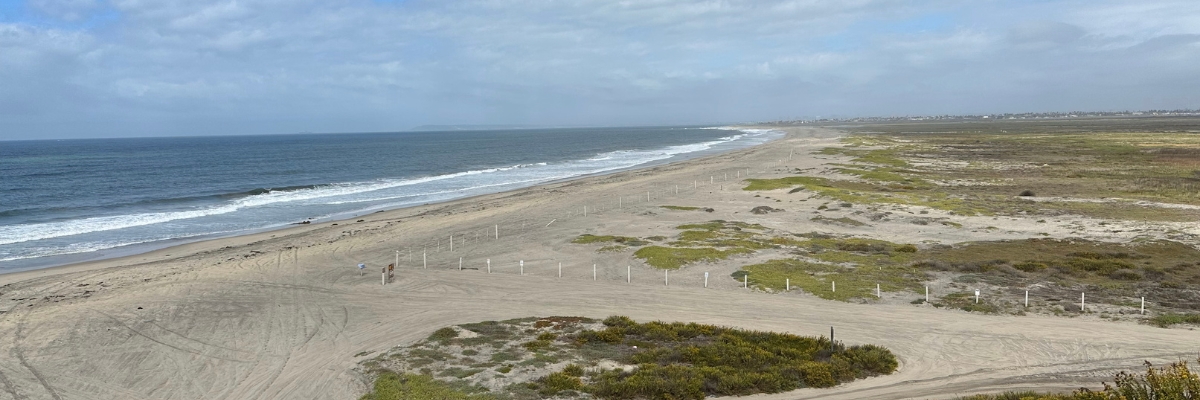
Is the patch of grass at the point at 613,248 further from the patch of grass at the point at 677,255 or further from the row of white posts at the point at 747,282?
the row of white posts at the point at 747,282

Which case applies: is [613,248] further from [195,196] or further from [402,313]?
[195,196]

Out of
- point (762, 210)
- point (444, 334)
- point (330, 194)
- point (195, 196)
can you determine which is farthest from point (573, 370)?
point (195, 196)

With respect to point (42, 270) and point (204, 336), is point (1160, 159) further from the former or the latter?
point (42, 270)

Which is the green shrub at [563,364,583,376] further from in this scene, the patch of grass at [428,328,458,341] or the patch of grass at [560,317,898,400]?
the patch of grass at [428,328,458,341]

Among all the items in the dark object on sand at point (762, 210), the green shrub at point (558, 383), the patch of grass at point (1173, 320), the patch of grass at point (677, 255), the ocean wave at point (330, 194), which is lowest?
the patch of grass at point (1173, 320)

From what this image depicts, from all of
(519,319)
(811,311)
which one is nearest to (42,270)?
(519,319)

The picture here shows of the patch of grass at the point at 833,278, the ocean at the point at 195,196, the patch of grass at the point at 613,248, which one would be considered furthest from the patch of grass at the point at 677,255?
the ocean at the point at 195,196

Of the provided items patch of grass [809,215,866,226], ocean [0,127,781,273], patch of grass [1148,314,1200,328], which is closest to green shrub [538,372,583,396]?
patch of grass [1148,314,1200,328]
